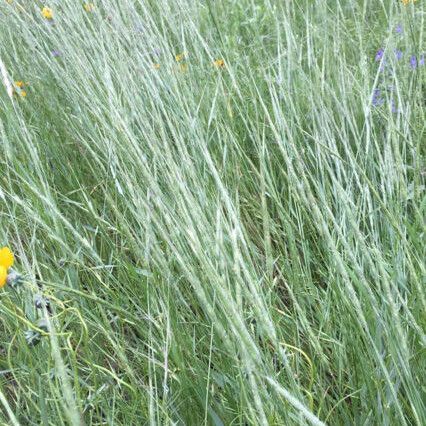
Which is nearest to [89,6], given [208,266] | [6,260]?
[6,260]

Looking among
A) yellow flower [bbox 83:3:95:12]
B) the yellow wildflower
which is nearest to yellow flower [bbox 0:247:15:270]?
the yellow wildflower

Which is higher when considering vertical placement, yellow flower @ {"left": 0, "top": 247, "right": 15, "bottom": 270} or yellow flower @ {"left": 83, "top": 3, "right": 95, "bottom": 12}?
yellow flower @ {"left": 83, "top": 3, "right": 95, "bottom": 12}

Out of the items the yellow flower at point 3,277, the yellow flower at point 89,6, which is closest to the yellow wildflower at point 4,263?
the yellow flower at point 3,277

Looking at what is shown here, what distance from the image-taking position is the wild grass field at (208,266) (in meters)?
0.72

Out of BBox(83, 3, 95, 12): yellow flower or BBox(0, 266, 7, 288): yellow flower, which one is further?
BBox(83, 3, 95, 12): yellow flower

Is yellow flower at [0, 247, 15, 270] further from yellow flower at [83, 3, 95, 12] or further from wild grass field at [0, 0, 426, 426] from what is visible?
yellow flower at [83, 3, 95, 12]

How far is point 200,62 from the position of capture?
1.61 m

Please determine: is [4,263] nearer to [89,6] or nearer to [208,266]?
[208,266]

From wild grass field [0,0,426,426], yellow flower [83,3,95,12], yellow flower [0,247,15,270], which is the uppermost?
yellow flower [83,3,95,12]

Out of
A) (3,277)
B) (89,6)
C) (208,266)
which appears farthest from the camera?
(89,6)

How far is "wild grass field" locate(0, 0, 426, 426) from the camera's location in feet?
2.35

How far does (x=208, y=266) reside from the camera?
1.98 feet

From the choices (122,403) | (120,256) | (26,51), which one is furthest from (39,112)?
(122,403)

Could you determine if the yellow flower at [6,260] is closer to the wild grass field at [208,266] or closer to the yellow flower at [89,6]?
the wild grass field at [208,266]
